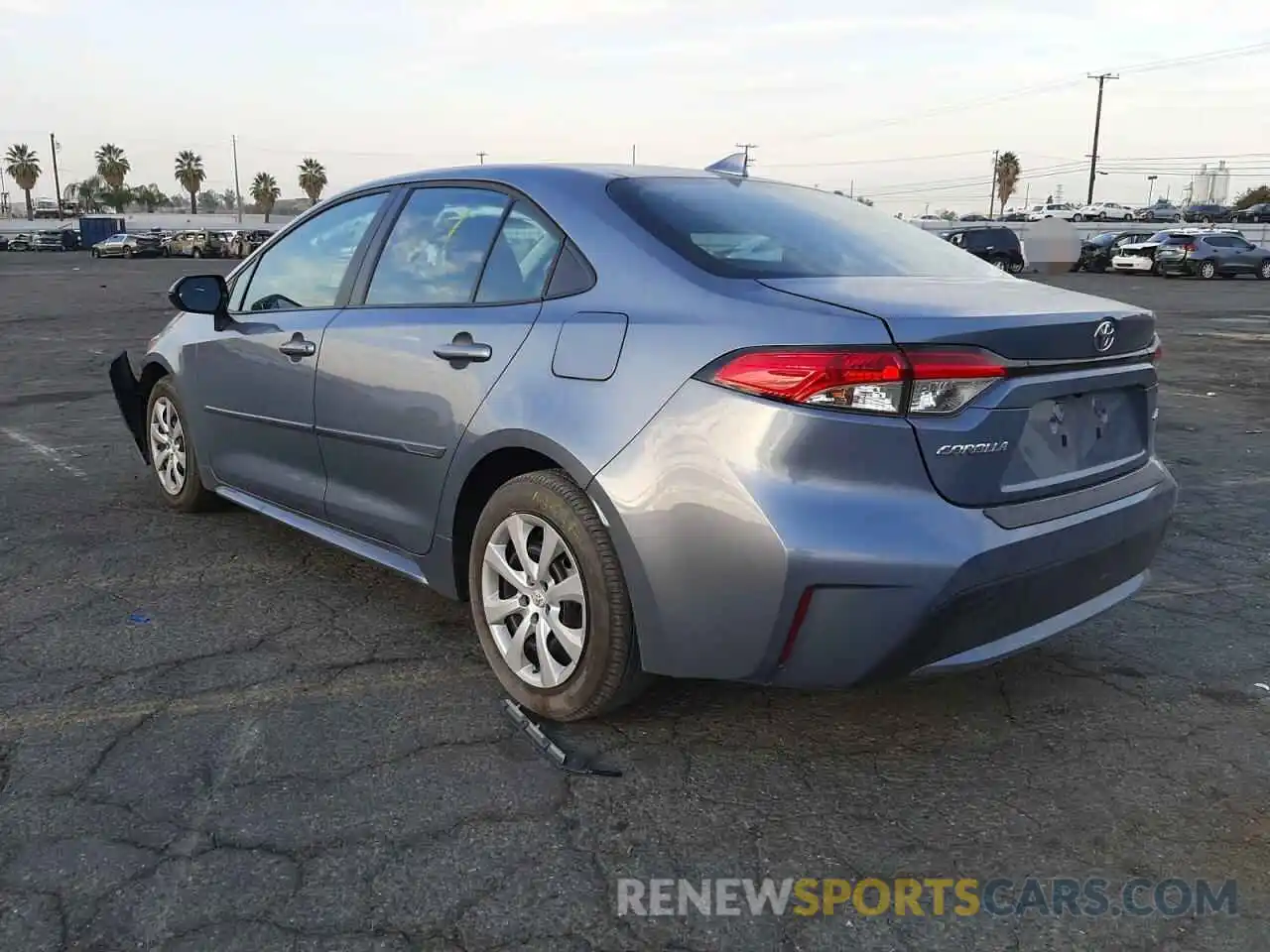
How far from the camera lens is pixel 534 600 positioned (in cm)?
299

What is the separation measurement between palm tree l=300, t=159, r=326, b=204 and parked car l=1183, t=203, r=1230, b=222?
74.7 metres

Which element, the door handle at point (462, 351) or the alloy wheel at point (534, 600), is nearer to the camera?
the alloy wheel at point (534, 600)

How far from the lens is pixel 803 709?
315 centimetres

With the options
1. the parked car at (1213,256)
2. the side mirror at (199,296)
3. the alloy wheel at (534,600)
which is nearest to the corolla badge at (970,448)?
the alloy wheel at (534,600)

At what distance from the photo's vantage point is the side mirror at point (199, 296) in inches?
171

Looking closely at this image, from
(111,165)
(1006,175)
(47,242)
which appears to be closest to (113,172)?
(111,165)

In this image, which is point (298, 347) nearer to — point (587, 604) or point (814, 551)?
point (587, 604)

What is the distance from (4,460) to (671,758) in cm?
525

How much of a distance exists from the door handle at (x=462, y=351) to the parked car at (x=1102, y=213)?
73042 millimetres

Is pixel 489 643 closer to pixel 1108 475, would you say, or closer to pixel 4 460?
pixel 1108 475

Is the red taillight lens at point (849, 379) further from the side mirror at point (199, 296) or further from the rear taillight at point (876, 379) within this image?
the side mirror at point (199, 296)

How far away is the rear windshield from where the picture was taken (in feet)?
9.46

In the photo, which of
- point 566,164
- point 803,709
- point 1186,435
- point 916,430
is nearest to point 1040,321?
point 916,430

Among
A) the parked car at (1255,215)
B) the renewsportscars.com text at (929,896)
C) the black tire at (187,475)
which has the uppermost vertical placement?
the parked car at (1255,215)
